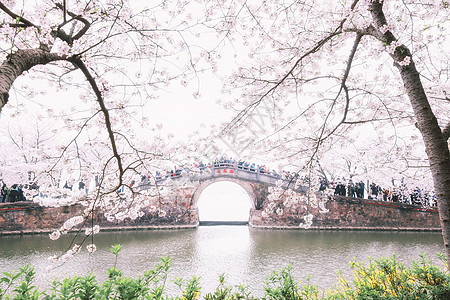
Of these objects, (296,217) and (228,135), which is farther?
(296,217)

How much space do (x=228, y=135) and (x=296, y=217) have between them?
1352 cm

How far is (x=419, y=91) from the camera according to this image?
2.62 meters

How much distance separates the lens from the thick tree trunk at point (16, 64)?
1803 millimetres

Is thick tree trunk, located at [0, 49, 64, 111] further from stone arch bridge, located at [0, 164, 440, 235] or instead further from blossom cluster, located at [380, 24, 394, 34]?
stone arch bridge, located at [0, 164, 440, 235]

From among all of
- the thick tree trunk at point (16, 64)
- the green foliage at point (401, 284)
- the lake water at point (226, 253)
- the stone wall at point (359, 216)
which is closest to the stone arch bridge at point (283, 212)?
the stone wall at point (359, 216)

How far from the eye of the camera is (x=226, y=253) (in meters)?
9.66

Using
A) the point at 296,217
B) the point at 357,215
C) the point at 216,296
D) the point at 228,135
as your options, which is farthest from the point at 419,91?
the point at 357,215

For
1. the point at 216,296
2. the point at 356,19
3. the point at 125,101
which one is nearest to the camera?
the point at 216,296

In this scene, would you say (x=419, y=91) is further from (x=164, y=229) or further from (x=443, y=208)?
(x=164, y=229)

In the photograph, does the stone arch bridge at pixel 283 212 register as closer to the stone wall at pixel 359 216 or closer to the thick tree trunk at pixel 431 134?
the stone wall at pixel 359 216

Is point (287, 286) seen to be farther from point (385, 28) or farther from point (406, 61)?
point (385, 28)

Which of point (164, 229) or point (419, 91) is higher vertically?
point (419, 91)

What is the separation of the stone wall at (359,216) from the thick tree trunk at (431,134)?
545 inches

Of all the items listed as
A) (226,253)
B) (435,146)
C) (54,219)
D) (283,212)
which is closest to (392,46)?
(435,146)
